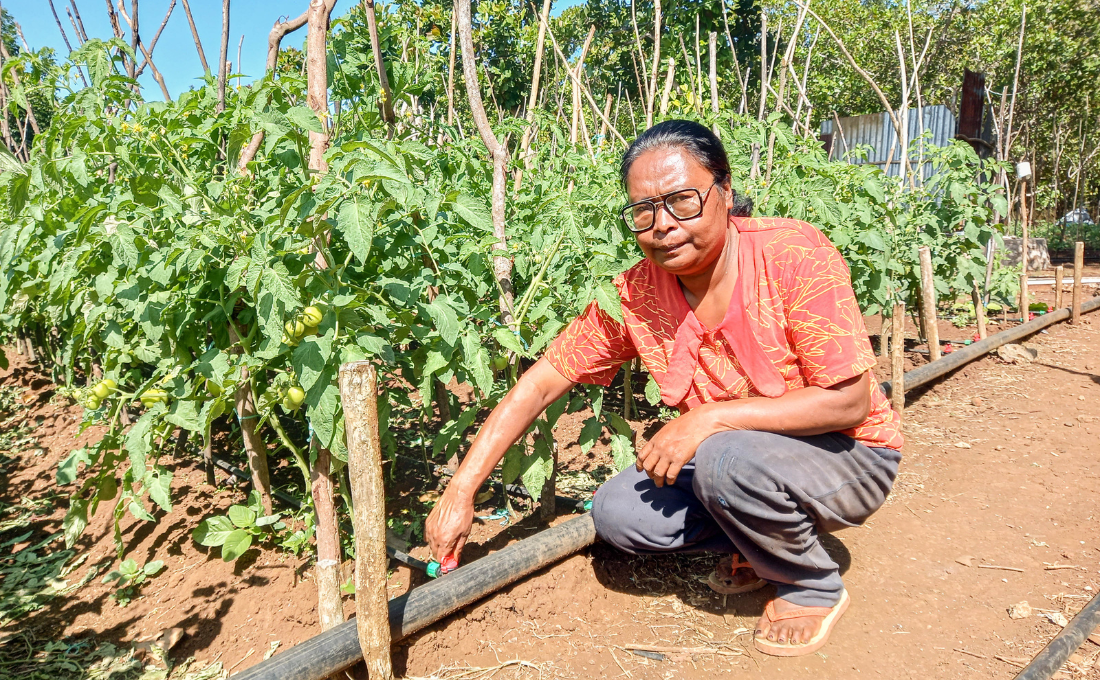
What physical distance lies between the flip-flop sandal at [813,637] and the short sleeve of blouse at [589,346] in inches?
30.8

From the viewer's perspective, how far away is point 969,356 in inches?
164

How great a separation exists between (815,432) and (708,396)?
0.30m

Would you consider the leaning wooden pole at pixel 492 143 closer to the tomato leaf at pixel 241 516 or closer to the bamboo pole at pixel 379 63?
the bamboo pole at pixel 379 63

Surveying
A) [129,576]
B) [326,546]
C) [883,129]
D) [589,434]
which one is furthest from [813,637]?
[883,129]

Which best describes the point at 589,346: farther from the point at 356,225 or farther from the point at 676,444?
the point at 356,225

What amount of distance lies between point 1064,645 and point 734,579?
2.59 feet

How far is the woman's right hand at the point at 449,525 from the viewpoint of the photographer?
64.7 inches

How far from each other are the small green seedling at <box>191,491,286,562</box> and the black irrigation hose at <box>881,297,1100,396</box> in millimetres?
2875

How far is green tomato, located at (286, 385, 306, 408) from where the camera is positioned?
1.64m

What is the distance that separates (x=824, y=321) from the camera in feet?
5.17

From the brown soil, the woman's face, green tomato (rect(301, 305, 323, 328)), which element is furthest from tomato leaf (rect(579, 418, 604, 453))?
green tomato (rect(301, 305, 323, 328))

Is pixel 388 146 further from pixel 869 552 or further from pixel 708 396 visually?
pixel 869 552

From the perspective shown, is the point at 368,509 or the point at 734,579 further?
the point at 734,579

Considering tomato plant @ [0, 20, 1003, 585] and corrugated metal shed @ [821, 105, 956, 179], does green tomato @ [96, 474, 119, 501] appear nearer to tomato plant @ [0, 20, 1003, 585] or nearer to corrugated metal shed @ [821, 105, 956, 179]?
tomato plant @ [0, 20, 1003, 585]
